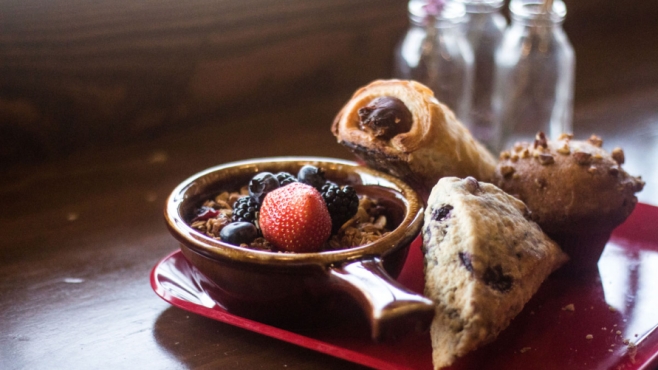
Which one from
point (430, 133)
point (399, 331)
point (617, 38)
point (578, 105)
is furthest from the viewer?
point (617, 38)

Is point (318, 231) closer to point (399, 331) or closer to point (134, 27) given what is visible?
point (399, 331)

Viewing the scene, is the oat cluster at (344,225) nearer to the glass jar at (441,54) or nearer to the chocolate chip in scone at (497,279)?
the chocolate chip in scone at (497,279)

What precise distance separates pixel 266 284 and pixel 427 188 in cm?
32

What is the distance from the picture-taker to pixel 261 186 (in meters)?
0.91

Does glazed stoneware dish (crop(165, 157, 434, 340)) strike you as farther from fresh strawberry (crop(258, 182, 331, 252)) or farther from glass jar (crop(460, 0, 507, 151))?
glass jar (crop(460, 0, 507, 151))

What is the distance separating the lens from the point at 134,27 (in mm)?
1498

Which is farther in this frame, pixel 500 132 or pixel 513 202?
pixel 500 132

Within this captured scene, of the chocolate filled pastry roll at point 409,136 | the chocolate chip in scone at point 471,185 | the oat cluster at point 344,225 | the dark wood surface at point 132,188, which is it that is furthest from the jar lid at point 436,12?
the chocolate chip in scone at point 471,185

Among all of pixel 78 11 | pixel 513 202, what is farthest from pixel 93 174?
pixel 513 202

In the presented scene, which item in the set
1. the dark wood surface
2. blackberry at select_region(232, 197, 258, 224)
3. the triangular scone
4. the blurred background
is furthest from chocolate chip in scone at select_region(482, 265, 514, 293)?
the blurred background

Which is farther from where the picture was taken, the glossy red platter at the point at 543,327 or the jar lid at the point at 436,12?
the jar lid at the point at 436,12

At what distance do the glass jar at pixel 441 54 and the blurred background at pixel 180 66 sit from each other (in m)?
0.27

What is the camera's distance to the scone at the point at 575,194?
2.98 ft

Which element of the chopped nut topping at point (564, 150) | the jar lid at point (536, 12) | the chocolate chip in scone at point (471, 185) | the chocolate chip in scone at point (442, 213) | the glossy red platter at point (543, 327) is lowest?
the glossy red platter at point (543, 327)
